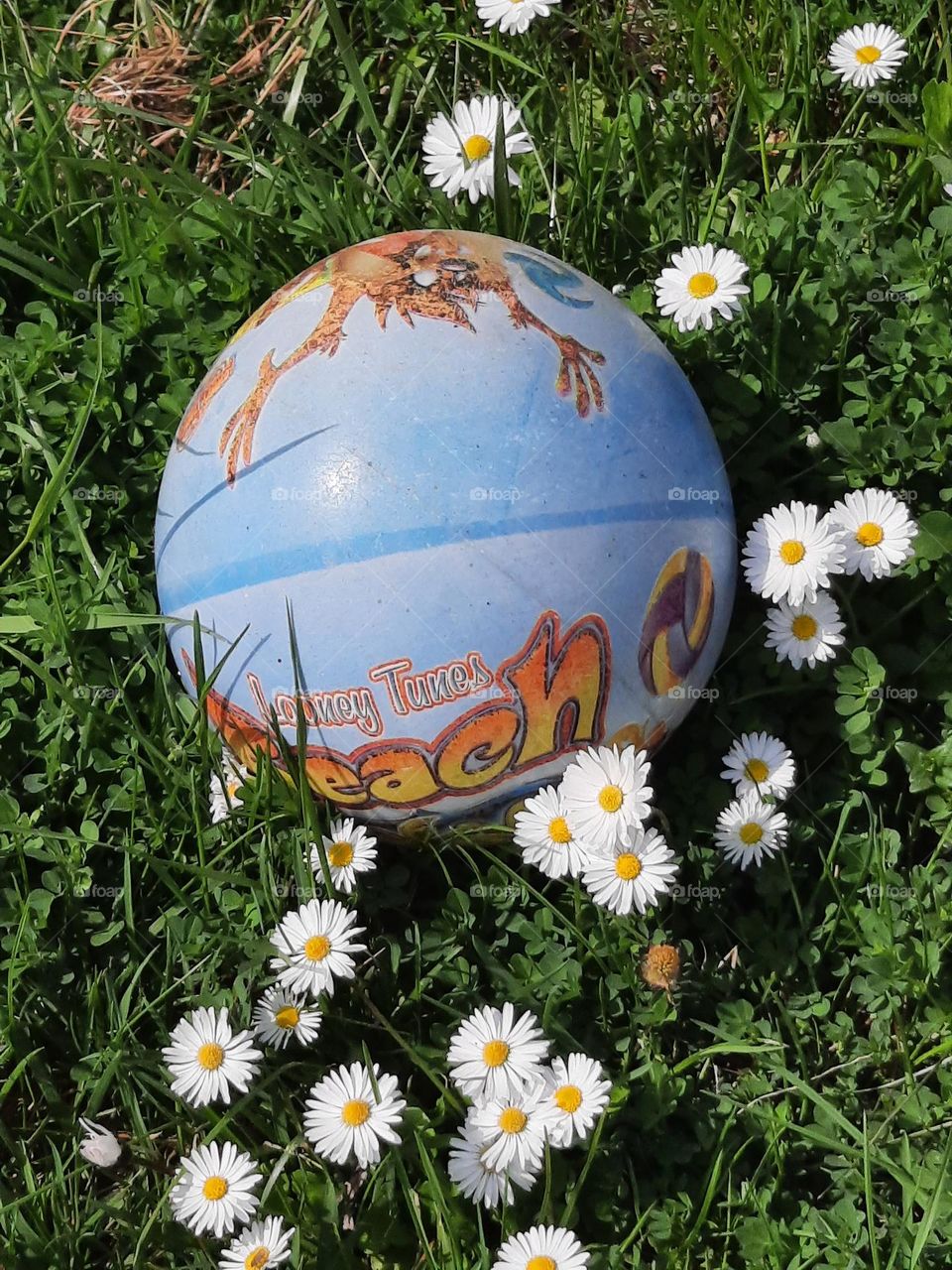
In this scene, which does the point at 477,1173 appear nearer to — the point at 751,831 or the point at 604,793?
the point at 604,793

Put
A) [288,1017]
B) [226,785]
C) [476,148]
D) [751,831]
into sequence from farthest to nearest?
[476,148] → [226,785] → [751,831] → [288,1017]

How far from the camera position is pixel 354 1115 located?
8.77 feet

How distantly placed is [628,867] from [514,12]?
2052mm

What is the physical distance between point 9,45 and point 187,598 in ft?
7.01

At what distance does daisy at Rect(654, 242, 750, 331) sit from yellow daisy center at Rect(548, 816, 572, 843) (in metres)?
1.10

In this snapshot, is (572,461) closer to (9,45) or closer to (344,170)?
(344,170)

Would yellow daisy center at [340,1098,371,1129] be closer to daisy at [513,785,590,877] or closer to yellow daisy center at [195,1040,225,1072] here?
yellow daisy center at [195,1040,225,1072]

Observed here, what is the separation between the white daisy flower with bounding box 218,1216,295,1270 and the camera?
2.59m

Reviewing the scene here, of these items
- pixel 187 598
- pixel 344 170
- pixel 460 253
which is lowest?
pixel 187 598

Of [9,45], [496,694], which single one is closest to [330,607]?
[496,694]

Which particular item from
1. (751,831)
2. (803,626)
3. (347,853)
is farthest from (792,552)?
(347,853)

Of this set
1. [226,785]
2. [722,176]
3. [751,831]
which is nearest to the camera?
[751,831]

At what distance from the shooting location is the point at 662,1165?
2.77 m

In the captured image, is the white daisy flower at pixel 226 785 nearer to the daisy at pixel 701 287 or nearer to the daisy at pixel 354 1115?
the daisy at pixel 354 1115
